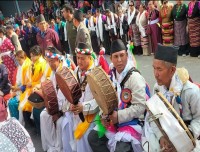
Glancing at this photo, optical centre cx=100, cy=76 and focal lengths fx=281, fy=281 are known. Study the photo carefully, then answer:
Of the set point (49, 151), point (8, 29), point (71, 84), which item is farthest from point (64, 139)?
point (8, 29)

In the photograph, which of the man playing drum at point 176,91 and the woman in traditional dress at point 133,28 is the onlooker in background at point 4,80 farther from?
the woman in traditional dress at point 133,28

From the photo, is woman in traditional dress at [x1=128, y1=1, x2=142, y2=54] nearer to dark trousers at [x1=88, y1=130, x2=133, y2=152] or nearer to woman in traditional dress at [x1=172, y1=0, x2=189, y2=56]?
woman in traditional dress at [x1=172, y1=0, x2=189, y2=56]

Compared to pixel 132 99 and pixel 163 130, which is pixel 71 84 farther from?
pixel 163 130

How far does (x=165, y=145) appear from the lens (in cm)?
238

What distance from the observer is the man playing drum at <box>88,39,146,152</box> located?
293 centimetres

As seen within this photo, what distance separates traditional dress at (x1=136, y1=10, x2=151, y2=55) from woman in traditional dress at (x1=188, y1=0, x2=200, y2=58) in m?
1.68

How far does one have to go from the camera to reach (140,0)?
13203 millimetres

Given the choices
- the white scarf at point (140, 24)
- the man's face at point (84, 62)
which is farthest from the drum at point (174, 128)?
the white scarf at point (140, 24)

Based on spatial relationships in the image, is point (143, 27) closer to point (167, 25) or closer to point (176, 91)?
→ point (167, 25)

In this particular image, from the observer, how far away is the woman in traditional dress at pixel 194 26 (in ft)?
23.1

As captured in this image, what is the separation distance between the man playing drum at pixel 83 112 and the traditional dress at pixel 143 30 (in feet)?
16.7

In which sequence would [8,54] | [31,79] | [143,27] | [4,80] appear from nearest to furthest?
1. [31,79]
2. [4,80]
3. [8,54]
4. [143,27]

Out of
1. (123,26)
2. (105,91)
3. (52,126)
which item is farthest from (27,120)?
(123,26)

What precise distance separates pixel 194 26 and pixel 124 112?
197 inches
